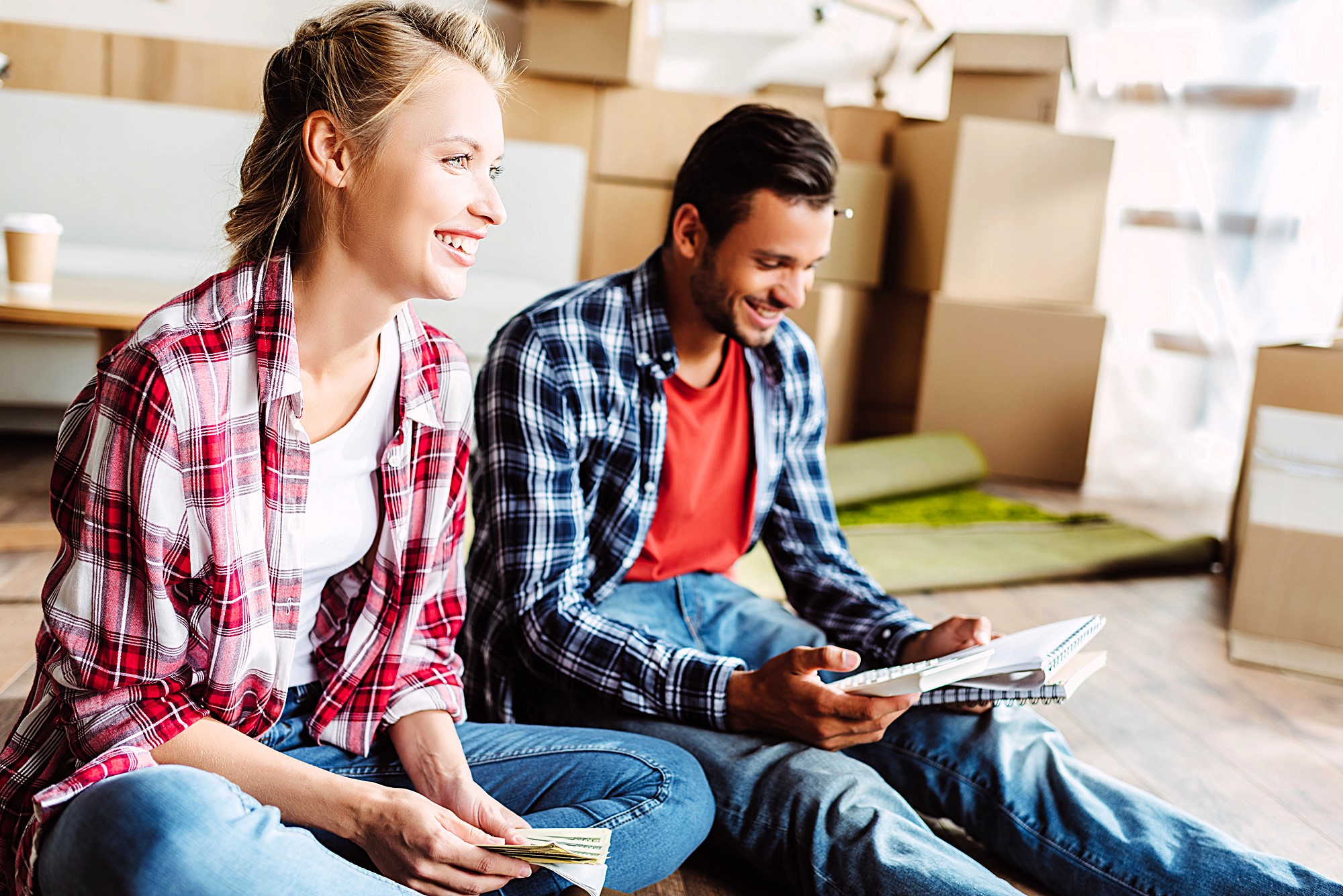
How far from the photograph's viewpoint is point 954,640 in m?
1.24

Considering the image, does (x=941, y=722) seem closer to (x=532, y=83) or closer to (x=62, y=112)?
(x=532, y=83)

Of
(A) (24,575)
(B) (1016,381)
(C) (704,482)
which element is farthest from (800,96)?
(A) (24,575)

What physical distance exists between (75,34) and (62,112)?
0.24 m

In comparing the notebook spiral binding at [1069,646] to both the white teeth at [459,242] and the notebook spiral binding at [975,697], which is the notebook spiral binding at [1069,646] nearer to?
the notebook spiral binding at [975,697]

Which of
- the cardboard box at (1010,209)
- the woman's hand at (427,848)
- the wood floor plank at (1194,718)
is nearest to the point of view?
the woman's hand at (427,848)

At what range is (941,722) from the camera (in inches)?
48.4

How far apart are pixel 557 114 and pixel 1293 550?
2440 mm

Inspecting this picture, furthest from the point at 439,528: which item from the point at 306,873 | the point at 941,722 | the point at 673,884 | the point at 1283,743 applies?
the point at 1283,743

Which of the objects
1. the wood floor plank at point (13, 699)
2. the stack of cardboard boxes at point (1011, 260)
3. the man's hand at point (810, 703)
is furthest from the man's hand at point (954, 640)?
the stack of cardboard boxes at point (1011, 260)

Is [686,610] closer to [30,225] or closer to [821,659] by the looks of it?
[821,659]

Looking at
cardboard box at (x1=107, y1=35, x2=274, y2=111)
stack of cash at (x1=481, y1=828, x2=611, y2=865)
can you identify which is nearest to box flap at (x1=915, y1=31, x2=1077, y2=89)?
cardboard box at (x1=107, y1=35, x2=274, y2=111)

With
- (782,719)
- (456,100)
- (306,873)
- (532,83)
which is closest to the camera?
(306,873)

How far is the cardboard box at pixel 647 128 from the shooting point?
3.53m

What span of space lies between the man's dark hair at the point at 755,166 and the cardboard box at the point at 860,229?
2178 millimetres
